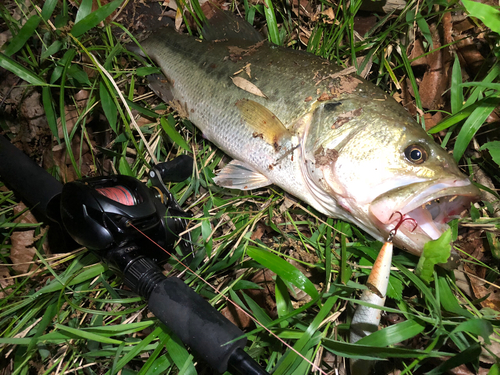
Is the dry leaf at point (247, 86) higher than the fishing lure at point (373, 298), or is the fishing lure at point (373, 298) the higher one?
the dry leaf at point (247, 86)

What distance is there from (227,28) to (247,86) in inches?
28.1

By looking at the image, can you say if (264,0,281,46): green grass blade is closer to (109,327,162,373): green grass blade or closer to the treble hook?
the treble hook

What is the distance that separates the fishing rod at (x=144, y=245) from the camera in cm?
150

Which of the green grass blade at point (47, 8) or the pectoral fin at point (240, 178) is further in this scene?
the green grass blade at point (47, 8)

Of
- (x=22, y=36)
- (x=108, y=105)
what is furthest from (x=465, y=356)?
(x=22, y=36)

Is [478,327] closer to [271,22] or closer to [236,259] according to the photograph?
[236,259]

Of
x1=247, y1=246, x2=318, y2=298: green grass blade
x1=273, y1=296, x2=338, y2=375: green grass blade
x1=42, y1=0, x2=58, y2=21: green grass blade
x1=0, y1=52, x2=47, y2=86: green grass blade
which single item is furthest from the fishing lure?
x1=42, y1=0, x2=58, y2=21: green grass blade

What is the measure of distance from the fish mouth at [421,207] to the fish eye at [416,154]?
132mm

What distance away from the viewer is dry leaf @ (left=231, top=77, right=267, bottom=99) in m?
2.19

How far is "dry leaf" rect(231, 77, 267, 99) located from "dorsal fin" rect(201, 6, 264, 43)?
19.1 inches

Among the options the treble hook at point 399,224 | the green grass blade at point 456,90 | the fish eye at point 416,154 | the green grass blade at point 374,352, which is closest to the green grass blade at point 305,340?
the green grass blade at point 374,352

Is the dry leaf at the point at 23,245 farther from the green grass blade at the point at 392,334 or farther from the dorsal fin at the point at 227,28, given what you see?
the green grass blade at the point at 392,334

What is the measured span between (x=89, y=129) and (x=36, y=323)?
5.12ft

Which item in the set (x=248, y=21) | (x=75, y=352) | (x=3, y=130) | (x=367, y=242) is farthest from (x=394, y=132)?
(x=3, y=130)
